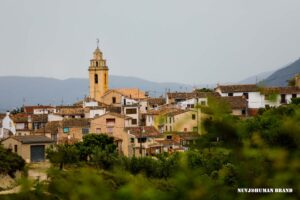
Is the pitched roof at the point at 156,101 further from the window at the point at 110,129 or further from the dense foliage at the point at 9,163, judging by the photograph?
the dense foliage at the point at 9,163

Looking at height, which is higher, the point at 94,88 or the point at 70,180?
the point at 94,88

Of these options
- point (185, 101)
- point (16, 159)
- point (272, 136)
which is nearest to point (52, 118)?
point (185, 101)

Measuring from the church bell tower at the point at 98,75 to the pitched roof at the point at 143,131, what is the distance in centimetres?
2315

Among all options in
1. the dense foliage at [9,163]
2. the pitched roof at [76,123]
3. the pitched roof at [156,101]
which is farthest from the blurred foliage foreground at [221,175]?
the pitched roof at [156,101]

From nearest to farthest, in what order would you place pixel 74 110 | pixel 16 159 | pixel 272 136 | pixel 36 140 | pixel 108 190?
pixel 108 190 < pixel 272 136 < pixel 16 159 < pixel 36 140 < pixel 74 110

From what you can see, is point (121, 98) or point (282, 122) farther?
point (121, 98)

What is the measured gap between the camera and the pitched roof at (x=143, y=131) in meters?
34.6

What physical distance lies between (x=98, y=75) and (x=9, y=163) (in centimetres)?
3079

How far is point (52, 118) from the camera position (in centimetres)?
4291

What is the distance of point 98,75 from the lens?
2323 inches

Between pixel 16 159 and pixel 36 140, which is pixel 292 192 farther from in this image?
pixel 36 140

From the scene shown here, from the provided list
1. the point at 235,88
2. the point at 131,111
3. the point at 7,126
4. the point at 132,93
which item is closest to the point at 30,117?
the point at 7,126

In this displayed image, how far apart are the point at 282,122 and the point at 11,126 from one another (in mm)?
39925

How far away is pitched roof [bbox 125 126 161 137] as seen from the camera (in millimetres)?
34625
